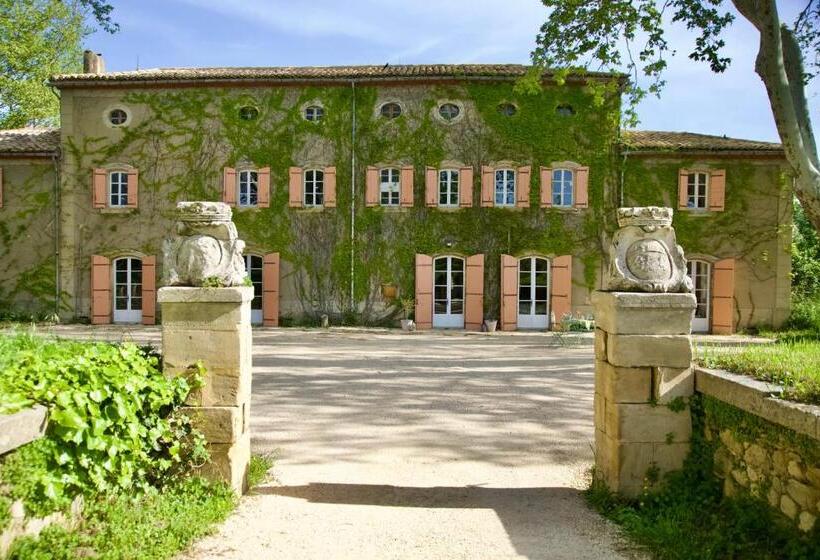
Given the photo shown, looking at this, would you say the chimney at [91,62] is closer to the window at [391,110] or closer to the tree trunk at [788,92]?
the window at [391,110]

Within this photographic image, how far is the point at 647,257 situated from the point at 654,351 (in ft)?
2.01

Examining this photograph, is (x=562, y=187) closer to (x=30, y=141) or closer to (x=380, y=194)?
(x=380, y=194)

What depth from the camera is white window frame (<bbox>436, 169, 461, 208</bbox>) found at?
16.5 metres

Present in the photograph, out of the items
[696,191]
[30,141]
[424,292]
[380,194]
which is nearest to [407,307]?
[424,292]

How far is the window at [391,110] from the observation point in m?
16.5

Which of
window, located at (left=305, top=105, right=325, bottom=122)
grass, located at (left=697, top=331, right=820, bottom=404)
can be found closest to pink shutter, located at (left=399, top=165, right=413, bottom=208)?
window, located at (left=305, top=105, right=325, bottom=122)

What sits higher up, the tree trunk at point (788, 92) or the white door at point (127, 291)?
the tree trunk at point (788, 92)

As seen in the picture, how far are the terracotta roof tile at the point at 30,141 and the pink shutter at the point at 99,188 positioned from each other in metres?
1.25

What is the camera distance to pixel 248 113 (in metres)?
16.7

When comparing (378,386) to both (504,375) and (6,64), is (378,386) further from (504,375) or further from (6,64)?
(6,64)

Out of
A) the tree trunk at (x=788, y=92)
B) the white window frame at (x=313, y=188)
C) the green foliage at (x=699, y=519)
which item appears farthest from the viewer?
the white window frame at (x=313, y=188)

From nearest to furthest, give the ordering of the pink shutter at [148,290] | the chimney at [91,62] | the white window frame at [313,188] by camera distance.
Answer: the pink shutter at [148,290]
the white window frame at [313,188]
the chimney at [91,62]

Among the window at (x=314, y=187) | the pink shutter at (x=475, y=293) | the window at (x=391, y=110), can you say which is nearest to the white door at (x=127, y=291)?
the window at (x=314, y=187)

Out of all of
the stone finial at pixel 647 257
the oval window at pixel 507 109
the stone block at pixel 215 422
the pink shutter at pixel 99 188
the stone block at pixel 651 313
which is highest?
the oval window at pixel 507 109
